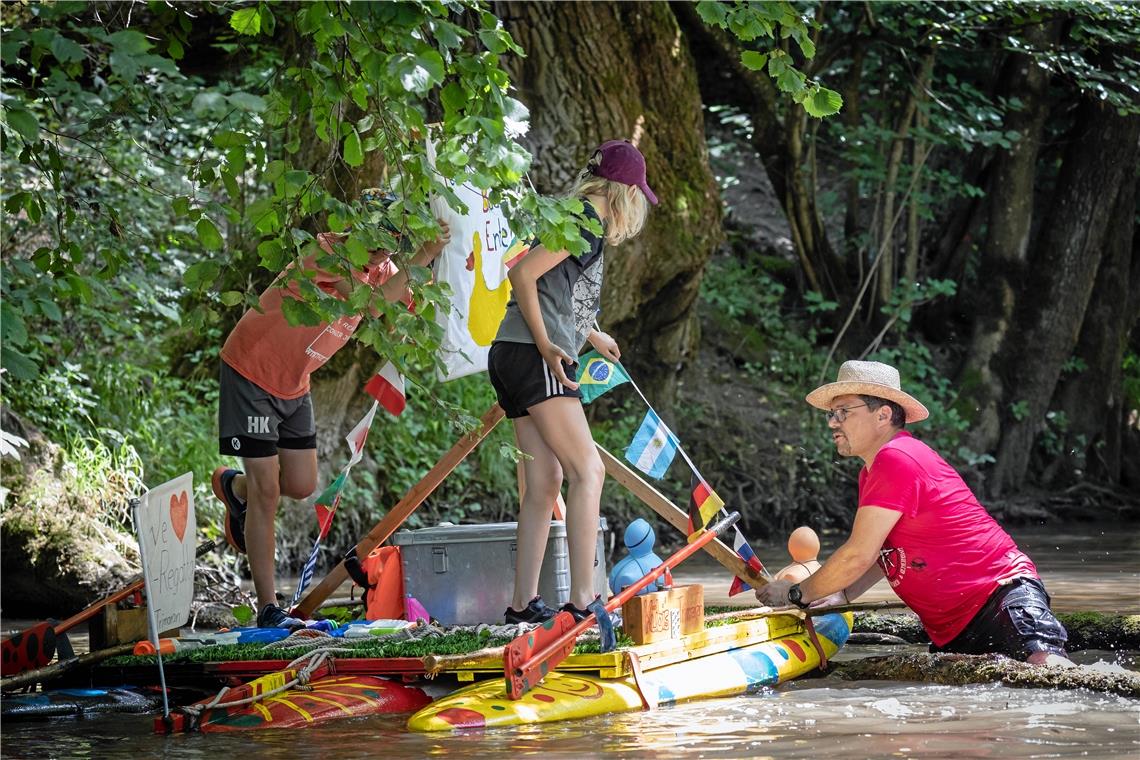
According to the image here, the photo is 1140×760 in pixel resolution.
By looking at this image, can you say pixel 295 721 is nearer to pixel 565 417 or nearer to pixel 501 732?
pixel 501 732

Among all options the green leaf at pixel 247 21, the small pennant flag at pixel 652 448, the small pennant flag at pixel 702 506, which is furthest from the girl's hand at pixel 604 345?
the green leaf at pixel 247 21

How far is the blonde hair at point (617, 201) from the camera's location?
5031 mm

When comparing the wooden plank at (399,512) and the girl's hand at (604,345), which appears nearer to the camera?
the girl's hand at (604,345)

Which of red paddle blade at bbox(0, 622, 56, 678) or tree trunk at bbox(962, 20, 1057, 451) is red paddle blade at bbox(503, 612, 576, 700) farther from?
tree trunk at bbox(962, 20, 1057, 451)

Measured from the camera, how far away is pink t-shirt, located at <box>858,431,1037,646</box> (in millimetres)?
4984

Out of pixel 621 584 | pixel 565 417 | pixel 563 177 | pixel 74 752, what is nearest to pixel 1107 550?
pixel 563 177

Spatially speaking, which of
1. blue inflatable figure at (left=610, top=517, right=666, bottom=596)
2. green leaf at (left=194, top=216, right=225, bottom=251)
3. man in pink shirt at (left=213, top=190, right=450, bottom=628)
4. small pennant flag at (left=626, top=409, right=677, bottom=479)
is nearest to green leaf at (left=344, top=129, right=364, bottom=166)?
green leaf at (left=194, top=216, right=225, bottom=251)

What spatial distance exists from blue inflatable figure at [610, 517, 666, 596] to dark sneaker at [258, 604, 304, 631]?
1304mm

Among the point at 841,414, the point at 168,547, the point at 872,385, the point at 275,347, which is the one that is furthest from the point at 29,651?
the point at 872,385

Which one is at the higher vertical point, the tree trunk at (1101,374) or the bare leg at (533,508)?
the tree trunk at (1101,374)

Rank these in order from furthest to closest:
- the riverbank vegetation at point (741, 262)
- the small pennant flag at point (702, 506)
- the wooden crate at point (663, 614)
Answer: the riverbank vegetation at point (741, 262)
the small pennant flag at point (702, 506)
the wooden crate at point (663, 614)

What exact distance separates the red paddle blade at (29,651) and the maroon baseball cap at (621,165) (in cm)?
278

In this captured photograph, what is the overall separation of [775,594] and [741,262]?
1008cm

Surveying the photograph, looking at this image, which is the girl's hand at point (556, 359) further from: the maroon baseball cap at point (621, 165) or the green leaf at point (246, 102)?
the green leaf at point (246, 102)
